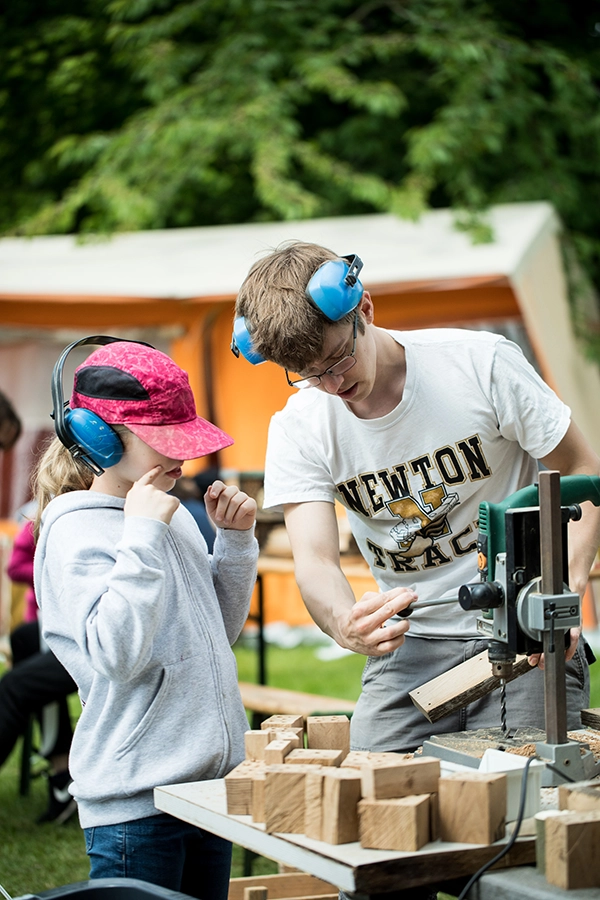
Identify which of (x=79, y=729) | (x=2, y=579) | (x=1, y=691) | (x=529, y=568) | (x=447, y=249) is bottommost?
(x=2, y=579)

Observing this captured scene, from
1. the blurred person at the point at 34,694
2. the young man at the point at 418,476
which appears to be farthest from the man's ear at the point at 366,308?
the blurred person at the point at 34,694

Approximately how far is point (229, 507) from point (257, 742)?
61 centimetres

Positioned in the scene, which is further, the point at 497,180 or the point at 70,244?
the point at 497,180

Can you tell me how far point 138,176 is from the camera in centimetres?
1038

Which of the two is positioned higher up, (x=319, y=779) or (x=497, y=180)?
(x=319, y=779)

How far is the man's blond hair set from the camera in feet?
6.85

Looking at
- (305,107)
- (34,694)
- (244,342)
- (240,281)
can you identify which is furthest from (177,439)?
(305,107)

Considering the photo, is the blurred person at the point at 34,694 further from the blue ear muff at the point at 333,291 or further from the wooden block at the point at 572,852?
the wooden block at the point at 572,852

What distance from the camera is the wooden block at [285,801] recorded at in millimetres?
1596

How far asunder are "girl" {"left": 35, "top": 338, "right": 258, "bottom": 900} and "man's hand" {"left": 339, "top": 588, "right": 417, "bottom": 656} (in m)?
0.32

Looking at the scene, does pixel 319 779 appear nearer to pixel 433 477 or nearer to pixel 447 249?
pixel 433 477

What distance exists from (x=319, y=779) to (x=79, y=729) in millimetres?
674

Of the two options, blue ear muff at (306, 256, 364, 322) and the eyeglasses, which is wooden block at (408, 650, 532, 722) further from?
blue ear muff at (306, 256, 364, 322)

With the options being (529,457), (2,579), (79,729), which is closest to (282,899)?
(79,729)
